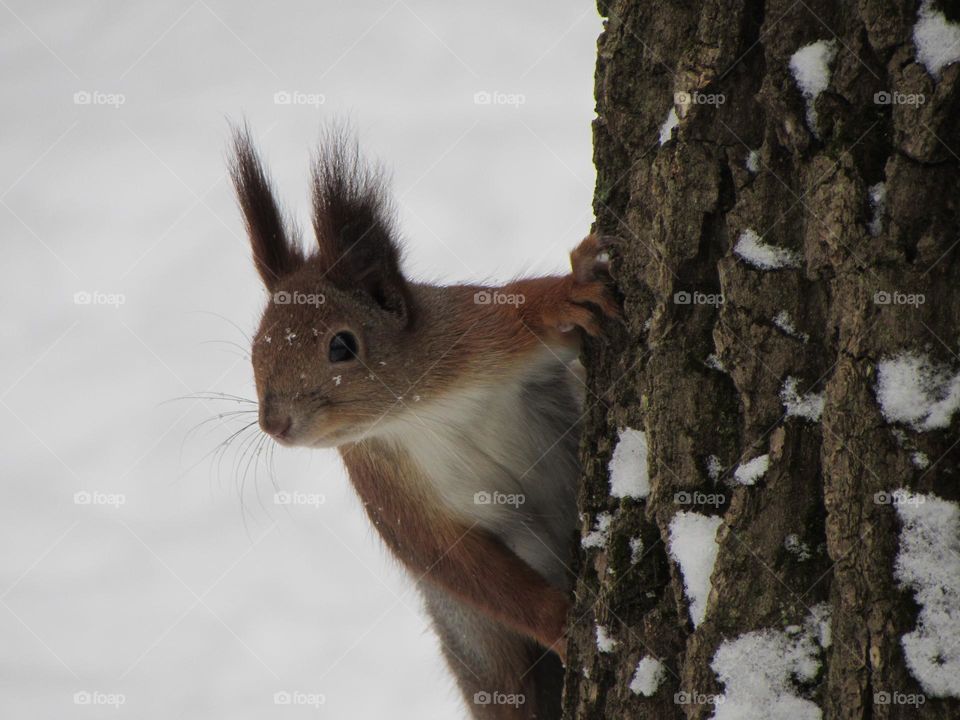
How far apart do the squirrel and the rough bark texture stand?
415 mm

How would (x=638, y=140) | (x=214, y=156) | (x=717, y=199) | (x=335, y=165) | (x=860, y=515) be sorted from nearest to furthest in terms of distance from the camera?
(x=860, y=515) → (x=717, y=199) → (x=638, y=140) → (x=335, y=165) → (x=214, y=156)

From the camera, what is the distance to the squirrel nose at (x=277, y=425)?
1.86m

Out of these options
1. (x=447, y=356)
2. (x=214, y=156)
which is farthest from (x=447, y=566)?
(x=214, y=156)

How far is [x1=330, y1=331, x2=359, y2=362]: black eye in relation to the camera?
1972 mm

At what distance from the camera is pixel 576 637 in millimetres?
1610

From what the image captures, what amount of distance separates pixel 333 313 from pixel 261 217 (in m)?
0.33

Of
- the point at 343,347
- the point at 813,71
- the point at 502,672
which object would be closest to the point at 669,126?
the point at 813,71

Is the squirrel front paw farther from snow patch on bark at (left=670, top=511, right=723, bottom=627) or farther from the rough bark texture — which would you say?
snow patch on bark at (left=670, top=511, right=723, bottom=627)

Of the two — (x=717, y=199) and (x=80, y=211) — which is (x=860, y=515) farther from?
(x=80, y=211)

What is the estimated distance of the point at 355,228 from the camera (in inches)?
80.8

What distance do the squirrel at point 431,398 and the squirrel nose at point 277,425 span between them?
0.01 meters

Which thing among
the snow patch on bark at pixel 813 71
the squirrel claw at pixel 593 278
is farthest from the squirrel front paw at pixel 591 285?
the snow patch on bark at pixel 813 71

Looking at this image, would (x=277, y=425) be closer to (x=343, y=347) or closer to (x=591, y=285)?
(x=343, y=347)

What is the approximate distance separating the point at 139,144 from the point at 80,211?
1.14ft
